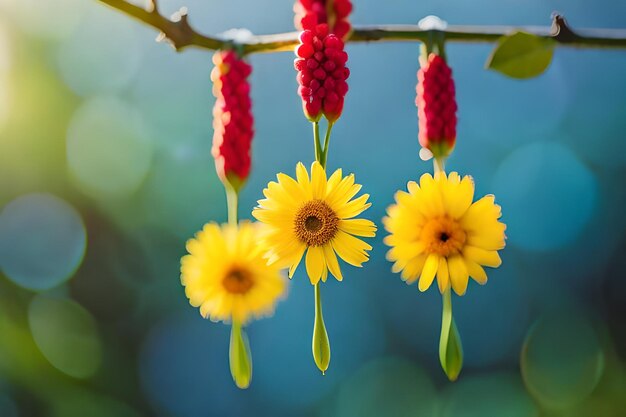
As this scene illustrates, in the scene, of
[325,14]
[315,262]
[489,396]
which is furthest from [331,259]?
[489,396]

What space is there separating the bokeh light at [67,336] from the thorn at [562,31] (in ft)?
5.43

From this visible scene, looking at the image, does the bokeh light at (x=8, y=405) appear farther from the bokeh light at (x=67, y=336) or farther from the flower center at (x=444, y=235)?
the flower center at (x=444, y=235)

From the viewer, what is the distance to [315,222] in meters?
0.26

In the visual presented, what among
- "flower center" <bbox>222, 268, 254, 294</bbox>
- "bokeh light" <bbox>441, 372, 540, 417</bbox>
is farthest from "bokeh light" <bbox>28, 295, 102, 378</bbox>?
"flower center" <bbox>222, 268, 254, 294</bbox>

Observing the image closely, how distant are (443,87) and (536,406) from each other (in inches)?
56.3

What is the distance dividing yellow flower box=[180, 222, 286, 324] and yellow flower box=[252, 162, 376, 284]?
0.03 m

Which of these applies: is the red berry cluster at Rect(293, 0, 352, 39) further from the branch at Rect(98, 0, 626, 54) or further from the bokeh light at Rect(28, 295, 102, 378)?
the bokeh light at Rect(28, 295, 102, 378)

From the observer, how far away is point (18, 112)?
69.4 inches

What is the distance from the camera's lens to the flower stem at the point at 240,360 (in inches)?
10.4

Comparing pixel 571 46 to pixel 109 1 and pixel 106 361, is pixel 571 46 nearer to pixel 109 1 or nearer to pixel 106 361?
pixel 109 1

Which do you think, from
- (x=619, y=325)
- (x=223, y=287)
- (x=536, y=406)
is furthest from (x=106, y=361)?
(x=223, y=287)

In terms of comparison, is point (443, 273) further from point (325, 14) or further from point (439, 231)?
point (325, 14)

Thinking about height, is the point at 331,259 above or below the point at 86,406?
above

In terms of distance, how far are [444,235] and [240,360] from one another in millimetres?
98
